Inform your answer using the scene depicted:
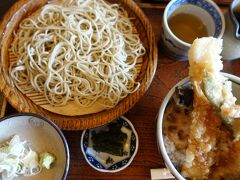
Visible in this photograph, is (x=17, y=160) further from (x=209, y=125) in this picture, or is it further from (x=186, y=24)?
(x=186, y=24)

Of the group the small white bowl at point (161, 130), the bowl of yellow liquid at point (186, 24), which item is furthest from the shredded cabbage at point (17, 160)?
the bowl of yellow liquid at point (186, 24)

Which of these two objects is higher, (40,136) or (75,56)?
(75,56)

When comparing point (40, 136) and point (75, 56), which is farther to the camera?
point (75, 56)

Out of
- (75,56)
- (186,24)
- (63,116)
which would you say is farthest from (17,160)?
(186,24)

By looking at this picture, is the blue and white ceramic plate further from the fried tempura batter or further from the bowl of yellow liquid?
the bowl of yellow liquid

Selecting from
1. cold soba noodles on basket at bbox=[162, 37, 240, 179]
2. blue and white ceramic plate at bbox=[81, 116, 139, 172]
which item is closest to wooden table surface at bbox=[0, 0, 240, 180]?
blue and white ceramic plate at bbox=[81, 116, 139, 172]

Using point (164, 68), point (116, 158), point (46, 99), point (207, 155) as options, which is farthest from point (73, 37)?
point (207, 155)
